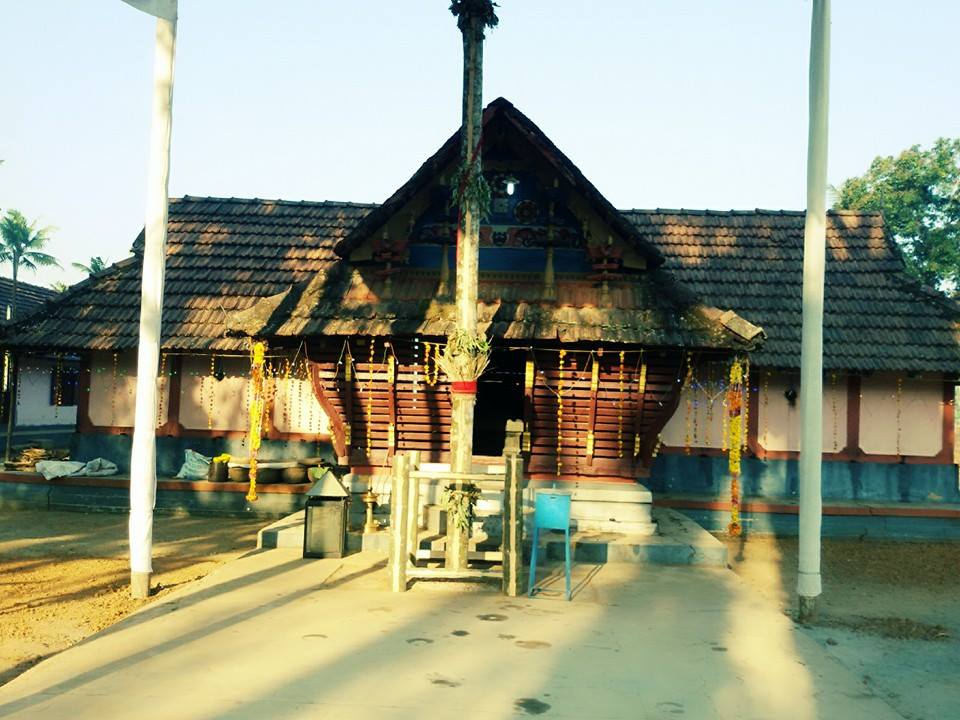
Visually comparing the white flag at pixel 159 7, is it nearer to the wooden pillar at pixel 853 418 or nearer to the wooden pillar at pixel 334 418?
the wooden pillar at pixel 334 418

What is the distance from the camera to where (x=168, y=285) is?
1576cm

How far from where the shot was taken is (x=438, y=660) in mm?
6246

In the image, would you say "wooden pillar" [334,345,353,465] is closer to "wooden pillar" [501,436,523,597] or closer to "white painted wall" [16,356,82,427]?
"wooden pillar" [501,436,523,597]

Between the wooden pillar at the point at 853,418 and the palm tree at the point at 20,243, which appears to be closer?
the wooden pillar at the point at 853,418

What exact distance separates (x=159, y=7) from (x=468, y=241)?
3.95 meters

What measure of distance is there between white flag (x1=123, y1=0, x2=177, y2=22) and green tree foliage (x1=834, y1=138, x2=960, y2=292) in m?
26.9

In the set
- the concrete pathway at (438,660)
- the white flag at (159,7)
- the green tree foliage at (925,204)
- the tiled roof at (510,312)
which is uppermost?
the green tree foliage at (925,204)

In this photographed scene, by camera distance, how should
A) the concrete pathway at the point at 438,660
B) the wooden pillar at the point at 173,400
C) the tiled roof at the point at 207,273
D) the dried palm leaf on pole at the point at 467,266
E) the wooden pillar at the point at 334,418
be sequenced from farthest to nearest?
1. the wooden pillar at the point at 173,400
2. the tiled roof at the point at 207,273
3. the wooden pillar at the point at 334,418
4. the dried palm leaf on pole at the point at 467,266
5. the concrete pathway at the point at 438,660

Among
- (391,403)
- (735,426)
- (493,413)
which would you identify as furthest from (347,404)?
(735,426)

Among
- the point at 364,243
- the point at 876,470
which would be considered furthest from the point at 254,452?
the point at 876,470

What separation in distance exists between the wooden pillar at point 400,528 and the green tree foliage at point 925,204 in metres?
25.5

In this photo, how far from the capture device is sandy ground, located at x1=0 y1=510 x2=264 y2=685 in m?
7.18

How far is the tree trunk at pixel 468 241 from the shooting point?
29.1 ft

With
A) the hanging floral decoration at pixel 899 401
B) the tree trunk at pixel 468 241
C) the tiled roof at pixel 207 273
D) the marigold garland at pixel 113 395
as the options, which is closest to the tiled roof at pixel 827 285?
the hanging floral decoration at pixel 899 401
